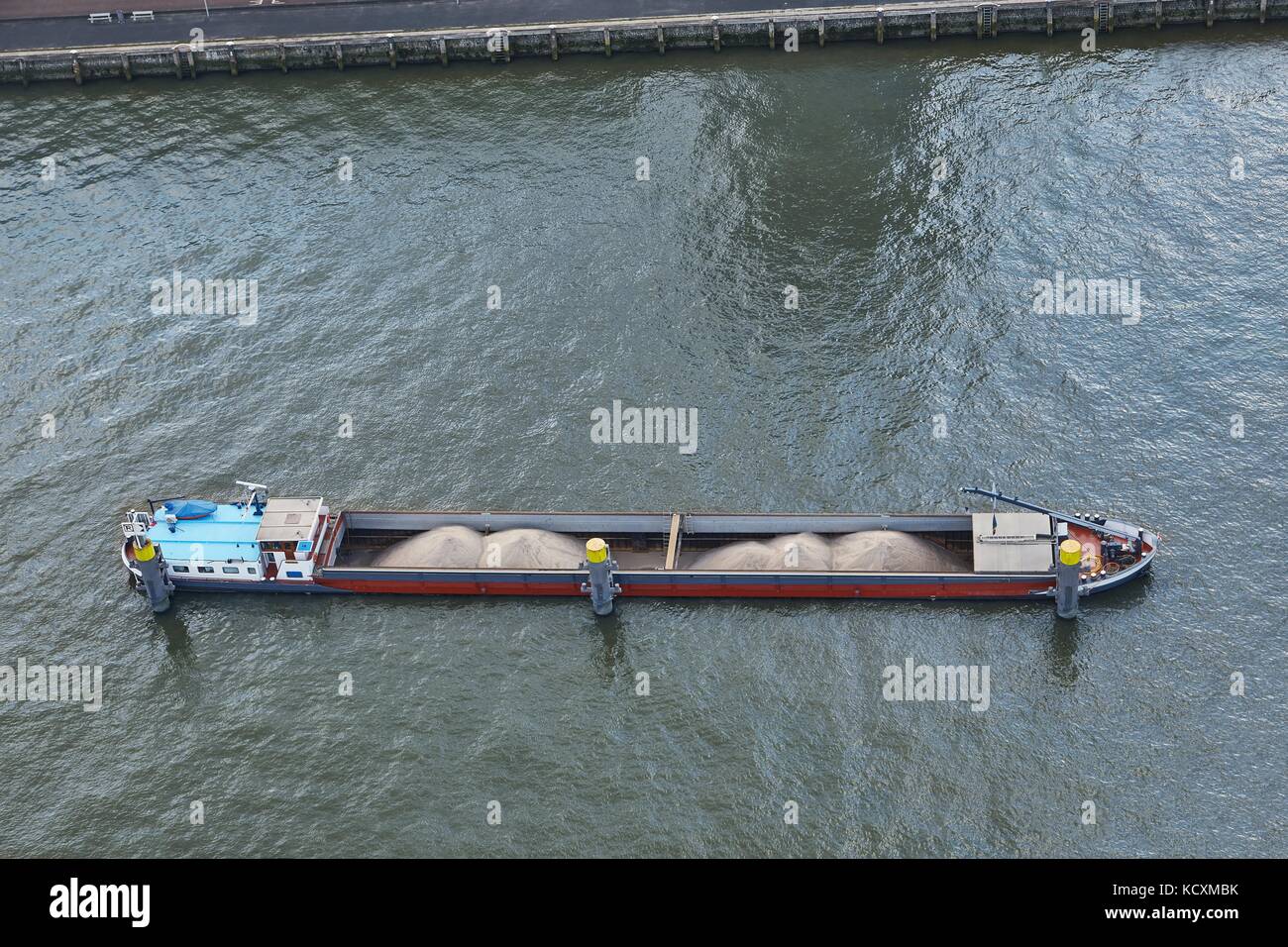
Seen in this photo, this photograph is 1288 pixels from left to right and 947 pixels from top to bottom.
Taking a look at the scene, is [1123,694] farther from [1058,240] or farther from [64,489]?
[64,489]

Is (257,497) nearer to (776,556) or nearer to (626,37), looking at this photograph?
(776,556)

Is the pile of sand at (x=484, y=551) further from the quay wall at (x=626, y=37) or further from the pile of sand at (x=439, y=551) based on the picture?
the quay wall at (x=626, y=37)

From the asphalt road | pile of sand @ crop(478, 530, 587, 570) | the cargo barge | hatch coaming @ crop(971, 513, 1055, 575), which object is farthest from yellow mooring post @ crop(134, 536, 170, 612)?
the asphalt road

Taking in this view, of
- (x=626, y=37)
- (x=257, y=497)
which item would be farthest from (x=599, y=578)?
(x=626, y=37)

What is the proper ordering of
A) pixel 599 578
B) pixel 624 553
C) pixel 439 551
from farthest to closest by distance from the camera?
1. pixel 624 553
2. pixel 439 551
3. pixel 599 578

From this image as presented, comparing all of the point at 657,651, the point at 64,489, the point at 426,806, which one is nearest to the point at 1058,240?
the point at 657,651

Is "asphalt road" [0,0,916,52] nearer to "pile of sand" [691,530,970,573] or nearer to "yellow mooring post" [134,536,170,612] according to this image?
"pile of sand" [691,530,970,573]
